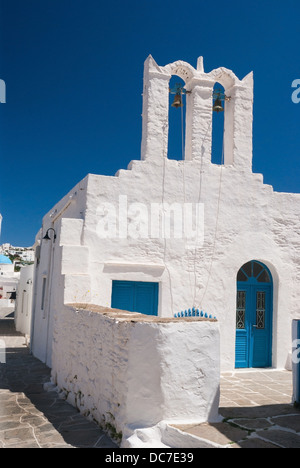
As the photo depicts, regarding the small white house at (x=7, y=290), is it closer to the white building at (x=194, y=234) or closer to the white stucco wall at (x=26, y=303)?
the white stucco wall at (x=26, y=303)

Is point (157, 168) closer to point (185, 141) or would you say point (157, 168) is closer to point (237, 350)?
point (185, 141)

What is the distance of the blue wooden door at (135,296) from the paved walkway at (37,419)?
193 centimetres

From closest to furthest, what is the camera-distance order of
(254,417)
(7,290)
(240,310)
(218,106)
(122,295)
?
(254,417) < (122,295) < (240,310) < (218,106) < (7,290)

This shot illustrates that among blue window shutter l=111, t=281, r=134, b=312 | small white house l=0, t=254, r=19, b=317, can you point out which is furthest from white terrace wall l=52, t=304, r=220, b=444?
small white house l=0, t=254, r=19, b=317

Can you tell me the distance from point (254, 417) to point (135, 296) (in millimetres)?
3697

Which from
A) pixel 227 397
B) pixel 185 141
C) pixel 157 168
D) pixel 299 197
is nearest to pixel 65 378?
pixel 227 397

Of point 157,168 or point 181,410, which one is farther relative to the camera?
point 157,168

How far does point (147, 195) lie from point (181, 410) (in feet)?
15.5

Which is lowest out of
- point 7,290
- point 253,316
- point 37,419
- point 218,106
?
point 37,419

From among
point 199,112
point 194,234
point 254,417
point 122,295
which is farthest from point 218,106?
point 254,417

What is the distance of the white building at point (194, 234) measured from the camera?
7789mm

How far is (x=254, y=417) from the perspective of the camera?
4.73 m

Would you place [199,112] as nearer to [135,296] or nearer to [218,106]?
[218,106]

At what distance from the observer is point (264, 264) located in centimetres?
890
